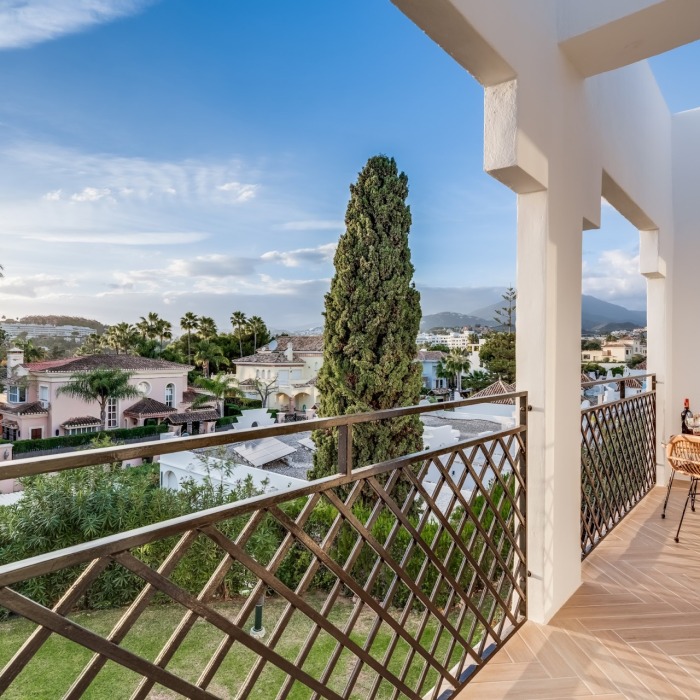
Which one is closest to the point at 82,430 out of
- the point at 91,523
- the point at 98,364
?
the point at 98,364

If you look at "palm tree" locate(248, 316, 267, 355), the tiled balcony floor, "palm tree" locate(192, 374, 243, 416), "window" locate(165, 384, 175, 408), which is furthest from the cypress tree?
"palm tree" locate(248, 316, 267, 355)

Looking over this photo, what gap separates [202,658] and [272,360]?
47.8 ft

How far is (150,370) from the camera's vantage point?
16656 mm

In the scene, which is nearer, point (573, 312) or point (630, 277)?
point (573, 312)

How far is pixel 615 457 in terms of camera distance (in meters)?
3.47

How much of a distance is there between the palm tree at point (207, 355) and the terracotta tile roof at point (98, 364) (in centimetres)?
282

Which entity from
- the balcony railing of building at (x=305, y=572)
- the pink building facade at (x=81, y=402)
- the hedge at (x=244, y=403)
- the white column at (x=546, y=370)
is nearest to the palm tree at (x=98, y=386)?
the pink building facade at (x=81, y=402)

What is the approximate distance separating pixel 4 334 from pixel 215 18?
1291 centimetres

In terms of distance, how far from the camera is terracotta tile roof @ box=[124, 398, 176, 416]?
1533 centimetres

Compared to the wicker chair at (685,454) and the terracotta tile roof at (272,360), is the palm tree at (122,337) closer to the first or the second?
the terracotta tile roof at (272,360)

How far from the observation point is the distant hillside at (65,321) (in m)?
17.8

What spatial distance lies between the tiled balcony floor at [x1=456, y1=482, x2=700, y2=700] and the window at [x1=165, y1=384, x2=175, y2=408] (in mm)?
14841

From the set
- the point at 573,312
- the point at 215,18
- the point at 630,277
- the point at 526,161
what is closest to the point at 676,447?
the point at 573,312

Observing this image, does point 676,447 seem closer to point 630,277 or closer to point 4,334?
point 630,277
